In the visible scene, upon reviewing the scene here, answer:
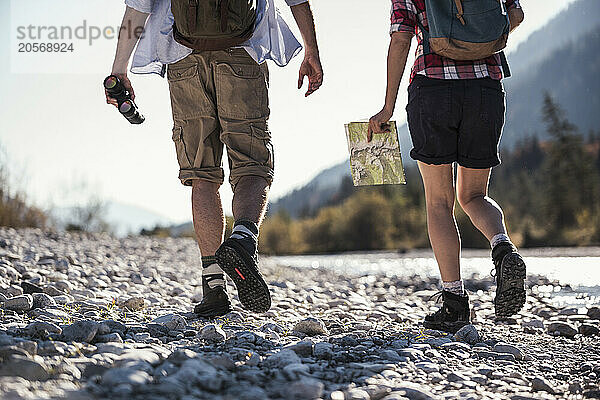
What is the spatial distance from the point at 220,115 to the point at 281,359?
123 centimetres

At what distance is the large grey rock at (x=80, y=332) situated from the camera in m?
1.93

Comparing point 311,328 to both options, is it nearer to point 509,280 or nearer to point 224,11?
point 509,280

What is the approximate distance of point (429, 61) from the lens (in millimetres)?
2646

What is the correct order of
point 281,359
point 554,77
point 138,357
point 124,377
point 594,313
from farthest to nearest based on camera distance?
point 554,77, point 594,313, point 281,359, point 138,357, point 124,377

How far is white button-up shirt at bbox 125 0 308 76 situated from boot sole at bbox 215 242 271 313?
934 millimetres

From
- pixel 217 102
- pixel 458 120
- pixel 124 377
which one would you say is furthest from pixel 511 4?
pixel 124 377

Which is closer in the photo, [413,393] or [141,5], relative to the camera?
[413,393]

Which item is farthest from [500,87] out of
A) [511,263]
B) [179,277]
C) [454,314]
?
[179,277]

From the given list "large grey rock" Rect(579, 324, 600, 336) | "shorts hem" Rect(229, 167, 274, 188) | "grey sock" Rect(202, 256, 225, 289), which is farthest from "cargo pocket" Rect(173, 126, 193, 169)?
"large grey rock" Rect(579, 324, 600, 336)

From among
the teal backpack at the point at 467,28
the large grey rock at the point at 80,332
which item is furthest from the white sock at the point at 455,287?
the large grey rock at the point at 80,332

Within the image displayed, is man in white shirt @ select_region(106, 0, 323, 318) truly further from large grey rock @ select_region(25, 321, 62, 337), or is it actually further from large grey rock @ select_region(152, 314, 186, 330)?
large grey rock @ select_region(25, 321, 62, 337)

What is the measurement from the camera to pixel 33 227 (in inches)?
459

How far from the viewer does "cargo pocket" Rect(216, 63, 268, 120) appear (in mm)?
2574

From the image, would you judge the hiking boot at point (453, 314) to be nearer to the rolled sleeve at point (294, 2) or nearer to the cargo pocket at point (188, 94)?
the cargo pocket at point (188, 94)
